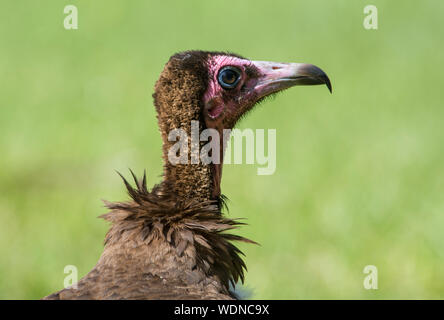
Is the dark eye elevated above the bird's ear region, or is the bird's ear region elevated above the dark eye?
the dark eye

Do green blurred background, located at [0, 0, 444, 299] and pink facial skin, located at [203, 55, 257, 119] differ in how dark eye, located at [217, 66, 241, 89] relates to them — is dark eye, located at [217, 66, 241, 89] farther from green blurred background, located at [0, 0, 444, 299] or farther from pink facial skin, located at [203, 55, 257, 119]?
green blurred background, located at [0, 0, 444, 299]

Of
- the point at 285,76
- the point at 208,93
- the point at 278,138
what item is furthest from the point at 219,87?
the point at 278,138

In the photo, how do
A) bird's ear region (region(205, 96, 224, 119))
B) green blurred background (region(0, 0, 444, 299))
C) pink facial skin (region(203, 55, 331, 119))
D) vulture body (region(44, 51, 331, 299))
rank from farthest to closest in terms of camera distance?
green blurred background (region(0, 0, 444, 299)) < pink facial skin (region(203, 55, 331, 119)) < bird's ear region (region(205, 96, 224, 119)) < vulture body (region(44, 51, 331, 299))

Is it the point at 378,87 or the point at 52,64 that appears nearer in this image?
the point at 378,87

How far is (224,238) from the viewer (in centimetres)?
470

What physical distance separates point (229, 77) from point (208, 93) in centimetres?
25

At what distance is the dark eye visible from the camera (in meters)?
5.13

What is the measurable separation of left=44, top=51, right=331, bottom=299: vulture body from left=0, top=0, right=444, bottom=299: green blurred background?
0.69 metres

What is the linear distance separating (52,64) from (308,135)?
597 cm

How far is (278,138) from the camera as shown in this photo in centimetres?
1169

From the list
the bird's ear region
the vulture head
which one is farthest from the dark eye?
the bird's ear region
